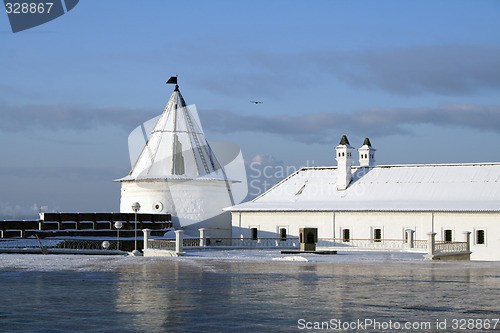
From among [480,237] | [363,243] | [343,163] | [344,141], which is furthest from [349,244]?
[344,141]

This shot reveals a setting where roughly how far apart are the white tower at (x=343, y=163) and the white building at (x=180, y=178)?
1180 centimetres

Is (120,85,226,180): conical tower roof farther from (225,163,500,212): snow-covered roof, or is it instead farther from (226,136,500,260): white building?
(226,136,500,260): white building

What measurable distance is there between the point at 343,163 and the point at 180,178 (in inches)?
559

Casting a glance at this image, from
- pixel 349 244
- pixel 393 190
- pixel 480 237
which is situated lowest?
pixel 349 244

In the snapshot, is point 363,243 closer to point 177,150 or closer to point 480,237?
point 480,237

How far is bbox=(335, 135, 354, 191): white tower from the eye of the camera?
→ 5684 cm

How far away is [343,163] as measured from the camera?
57156 mm

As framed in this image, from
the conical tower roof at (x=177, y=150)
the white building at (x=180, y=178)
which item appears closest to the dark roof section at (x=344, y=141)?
the white building at (x=180, y=178)

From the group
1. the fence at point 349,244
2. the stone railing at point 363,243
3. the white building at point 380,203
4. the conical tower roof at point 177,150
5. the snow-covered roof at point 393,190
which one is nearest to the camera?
the fence at point 349,244

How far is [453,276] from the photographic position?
20219mm

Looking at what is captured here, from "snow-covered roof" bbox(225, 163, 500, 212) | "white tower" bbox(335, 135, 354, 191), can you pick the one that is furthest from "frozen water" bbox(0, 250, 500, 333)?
"white tower" bbox(335, 135, 354, 191)

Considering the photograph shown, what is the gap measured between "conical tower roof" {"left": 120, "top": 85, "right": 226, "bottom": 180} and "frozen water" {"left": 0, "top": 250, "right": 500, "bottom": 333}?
144ft

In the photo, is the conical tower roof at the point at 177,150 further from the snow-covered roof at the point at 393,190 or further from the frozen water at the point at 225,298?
the frozen water at the point at 225,298

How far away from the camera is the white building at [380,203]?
49.9 metres
